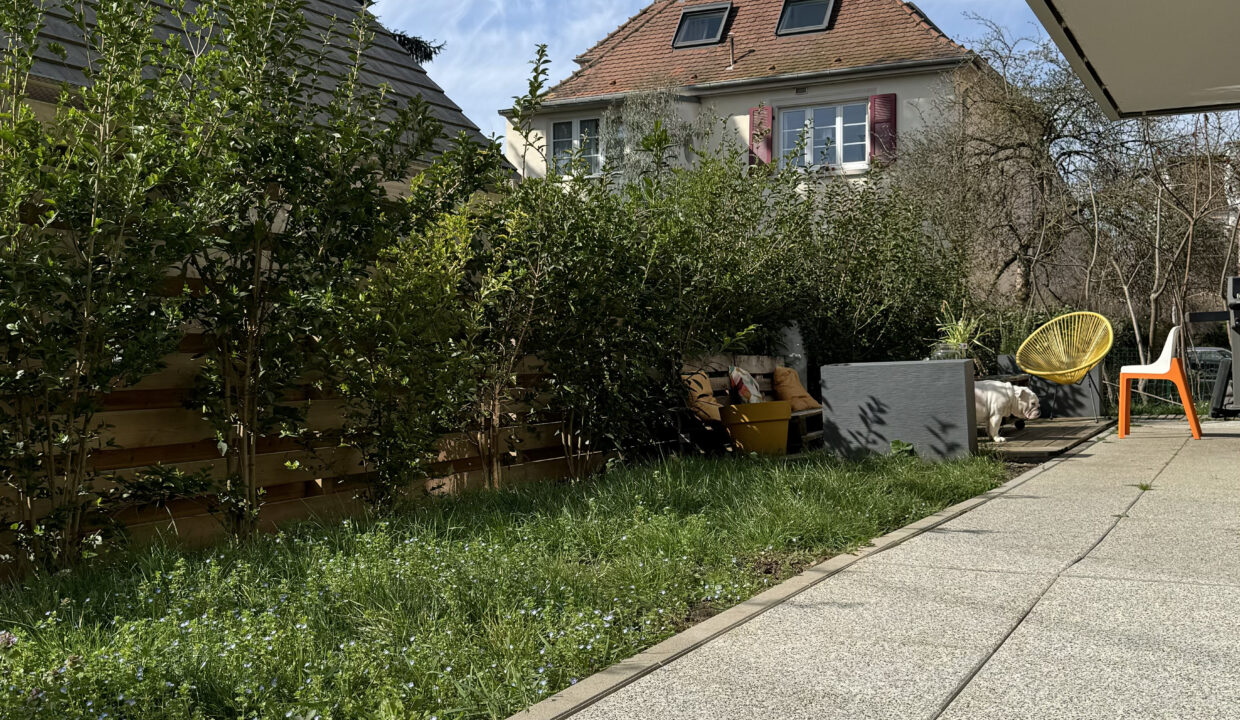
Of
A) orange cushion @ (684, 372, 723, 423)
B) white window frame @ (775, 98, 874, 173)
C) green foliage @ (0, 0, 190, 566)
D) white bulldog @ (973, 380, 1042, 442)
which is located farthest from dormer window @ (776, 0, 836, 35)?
green foliage @ (0, 0, 190, 566)

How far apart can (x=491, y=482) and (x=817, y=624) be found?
2.99 m

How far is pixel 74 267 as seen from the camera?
3607 millimetres

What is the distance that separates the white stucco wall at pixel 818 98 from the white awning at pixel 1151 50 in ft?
33.0

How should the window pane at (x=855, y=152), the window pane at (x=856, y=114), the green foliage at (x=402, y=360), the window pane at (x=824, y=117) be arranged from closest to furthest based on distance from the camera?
the green foliage at (x=402, y=360) → the window pane at (x=855, y=152) → the window pane at (x=856, y=114) → the window pane at (x=824, y=117)

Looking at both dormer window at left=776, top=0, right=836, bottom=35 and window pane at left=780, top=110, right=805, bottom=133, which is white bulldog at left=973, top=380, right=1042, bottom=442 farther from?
dormer window at left=776, top=0, right=836, bottom=35

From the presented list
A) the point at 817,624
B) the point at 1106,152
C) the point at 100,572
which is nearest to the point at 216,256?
the point at 100,572

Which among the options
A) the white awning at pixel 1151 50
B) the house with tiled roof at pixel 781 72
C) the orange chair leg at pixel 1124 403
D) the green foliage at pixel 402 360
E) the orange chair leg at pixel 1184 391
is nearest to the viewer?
the green foliage at pixel 402 360

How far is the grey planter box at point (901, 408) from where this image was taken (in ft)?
22.7

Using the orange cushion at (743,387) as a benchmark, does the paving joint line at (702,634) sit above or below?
below

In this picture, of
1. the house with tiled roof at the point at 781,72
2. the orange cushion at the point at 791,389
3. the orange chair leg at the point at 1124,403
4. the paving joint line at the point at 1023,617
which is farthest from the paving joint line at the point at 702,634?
the house with tiled roof at the point at 781,72

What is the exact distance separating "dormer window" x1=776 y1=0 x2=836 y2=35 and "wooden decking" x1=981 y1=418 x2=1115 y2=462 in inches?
524

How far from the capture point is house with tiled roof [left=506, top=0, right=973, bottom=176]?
64.7 ft

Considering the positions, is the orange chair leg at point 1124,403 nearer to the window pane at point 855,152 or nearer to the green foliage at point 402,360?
the green foliage at point 402,360

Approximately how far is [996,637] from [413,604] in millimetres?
1675
